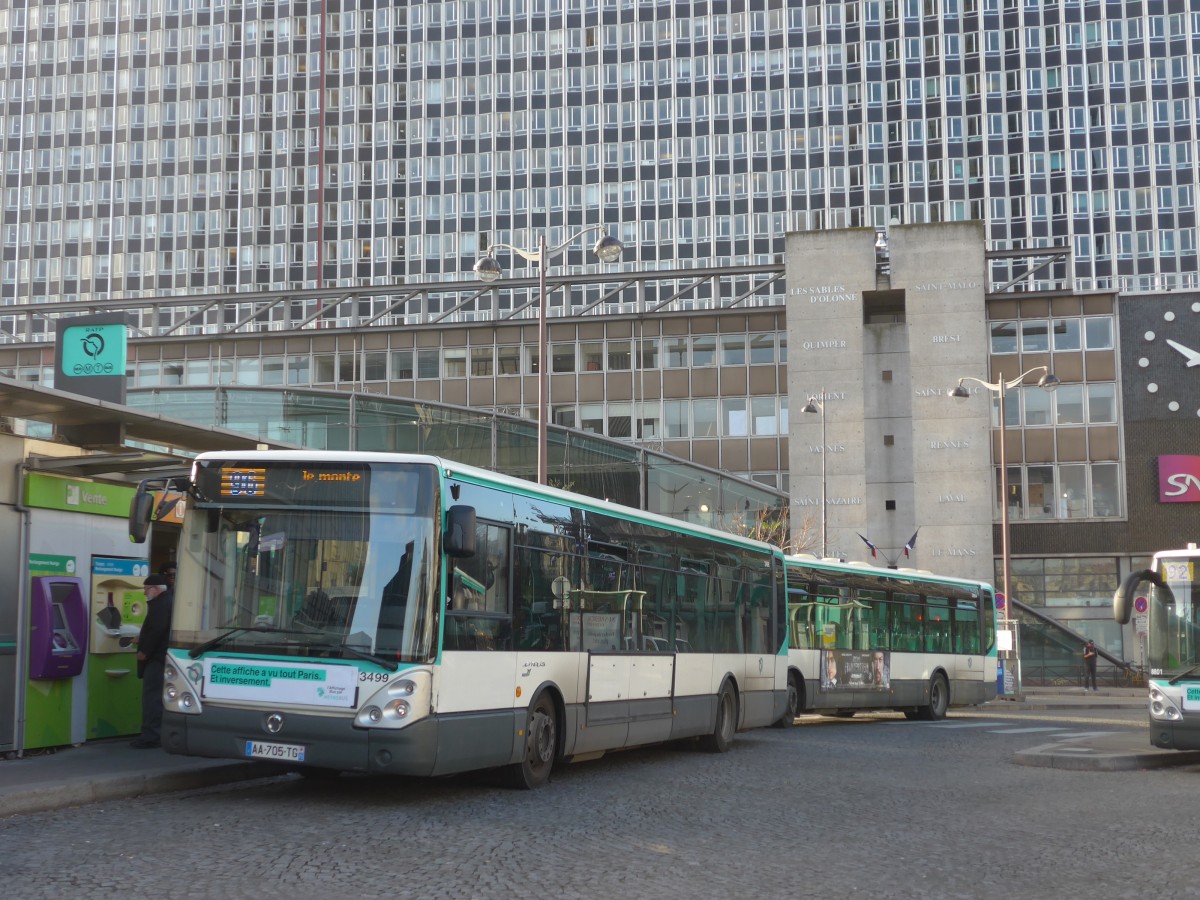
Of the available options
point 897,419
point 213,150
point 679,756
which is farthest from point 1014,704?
point 213,150

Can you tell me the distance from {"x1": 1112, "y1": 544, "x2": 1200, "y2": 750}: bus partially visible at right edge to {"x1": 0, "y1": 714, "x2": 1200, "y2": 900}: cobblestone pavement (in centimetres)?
71

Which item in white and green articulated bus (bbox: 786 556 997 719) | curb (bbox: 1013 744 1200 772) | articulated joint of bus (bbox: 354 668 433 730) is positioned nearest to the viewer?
articulated joint of bus (bbox: 354 668 433 730)

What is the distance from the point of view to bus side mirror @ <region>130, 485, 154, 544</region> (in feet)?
36.6

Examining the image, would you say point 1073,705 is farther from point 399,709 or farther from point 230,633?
point 230,633

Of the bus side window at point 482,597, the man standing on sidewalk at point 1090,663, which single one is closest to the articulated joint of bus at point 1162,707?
the bus side window at point 482,597

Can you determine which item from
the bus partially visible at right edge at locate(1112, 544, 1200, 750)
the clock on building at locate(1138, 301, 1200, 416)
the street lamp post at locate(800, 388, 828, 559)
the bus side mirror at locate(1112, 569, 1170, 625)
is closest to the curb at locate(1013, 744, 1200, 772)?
the bus partially visible at right edge at locate(1112, 544, 1200, 750)

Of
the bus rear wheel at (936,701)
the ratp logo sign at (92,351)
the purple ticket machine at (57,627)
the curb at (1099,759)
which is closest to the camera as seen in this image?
the purple ticket machine at (57,627)

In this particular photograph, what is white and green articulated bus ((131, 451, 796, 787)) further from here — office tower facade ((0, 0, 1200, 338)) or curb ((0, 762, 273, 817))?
office tower facade ((0, 0, 1200, 338))

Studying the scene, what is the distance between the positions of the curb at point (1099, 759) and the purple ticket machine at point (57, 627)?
416 inches

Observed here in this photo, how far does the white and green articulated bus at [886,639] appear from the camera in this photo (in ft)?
79.7

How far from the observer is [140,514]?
1125cm

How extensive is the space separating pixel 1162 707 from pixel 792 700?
8483 millimetres

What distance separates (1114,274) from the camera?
90.4 m

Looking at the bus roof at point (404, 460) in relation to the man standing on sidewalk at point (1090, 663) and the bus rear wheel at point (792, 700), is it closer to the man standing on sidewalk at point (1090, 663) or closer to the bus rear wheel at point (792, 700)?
the bus rear wheel at point (792, 700)
